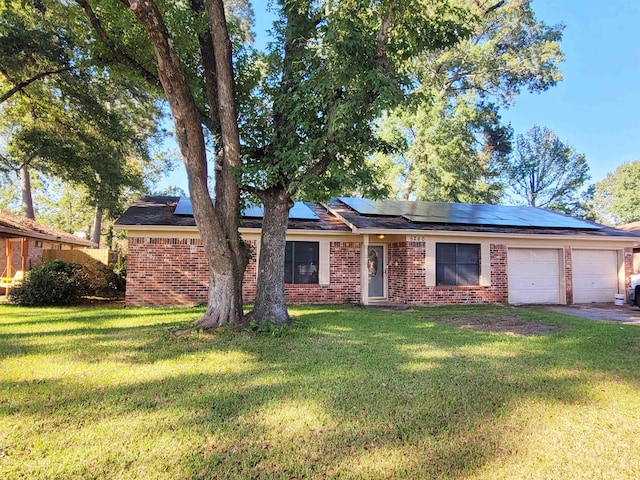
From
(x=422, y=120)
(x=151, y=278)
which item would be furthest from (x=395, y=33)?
(x=422, y=120)

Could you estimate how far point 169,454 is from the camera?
2809 mm

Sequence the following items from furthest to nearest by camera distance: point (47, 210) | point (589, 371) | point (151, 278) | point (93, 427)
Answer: point (47, 210), point (151, 278), point (589, 371), point (93, 427)

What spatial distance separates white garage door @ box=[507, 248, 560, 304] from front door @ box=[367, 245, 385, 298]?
13.0 feet

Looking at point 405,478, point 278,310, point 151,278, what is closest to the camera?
point 405,478

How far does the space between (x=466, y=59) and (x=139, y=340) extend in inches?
848

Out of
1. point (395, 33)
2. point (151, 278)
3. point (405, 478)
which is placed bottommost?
Answer: point (405, 478)

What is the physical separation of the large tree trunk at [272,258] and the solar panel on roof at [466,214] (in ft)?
18.9

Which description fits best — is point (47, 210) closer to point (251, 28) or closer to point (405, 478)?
point (251, 28)

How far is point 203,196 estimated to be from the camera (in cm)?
670

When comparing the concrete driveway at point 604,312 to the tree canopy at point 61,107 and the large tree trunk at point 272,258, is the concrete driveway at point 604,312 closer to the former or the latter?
the large tree trunk at point 272,258

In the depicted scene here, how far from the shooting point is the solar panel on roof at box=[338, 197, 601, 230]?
12.8 metres

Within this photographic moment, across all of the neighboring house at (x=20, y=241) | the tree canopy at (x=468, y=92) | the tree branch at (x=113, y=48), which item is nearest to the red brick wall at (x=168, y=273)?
the tree branch at (x=113, y=48)

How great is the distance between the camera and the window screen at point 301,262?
11.6 meters

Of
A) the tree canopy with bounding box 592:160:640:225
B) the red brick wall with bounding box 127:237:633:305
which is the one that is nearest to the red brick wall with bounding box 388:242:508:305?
the red brick wall with bounding box 127:237:633:305
